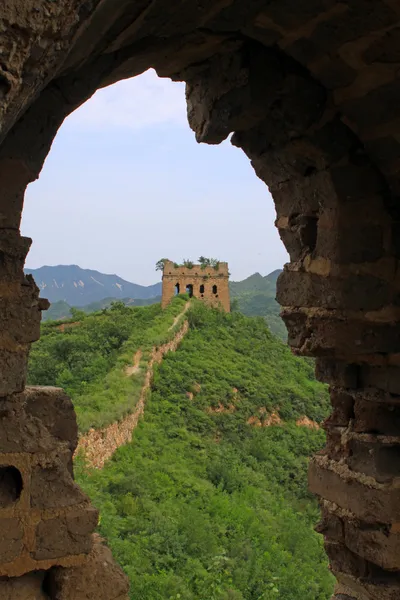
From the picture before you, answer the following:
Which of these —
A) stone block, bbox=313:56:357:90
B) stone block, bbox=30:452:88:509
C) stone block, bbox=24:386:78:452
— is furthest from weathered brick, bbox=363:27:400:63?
stone block, bbox=30:452:88:509

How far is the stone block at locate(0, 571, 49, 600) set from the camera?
8.88ft

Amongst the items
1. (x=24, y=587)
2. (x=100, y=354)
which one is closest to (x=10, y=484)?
(x=24, y=587)

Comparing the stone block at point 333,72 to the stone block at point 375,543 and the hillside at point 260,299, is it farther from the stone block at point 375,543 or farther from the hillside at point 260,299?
the hillside at point 260,299

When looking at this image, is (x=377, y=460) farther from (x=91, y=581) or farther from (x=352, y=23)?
(x=352, y=23)

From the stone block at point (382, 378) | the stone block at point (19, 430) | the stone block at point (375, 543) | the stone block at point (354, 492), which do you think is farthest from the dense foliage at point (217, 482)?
the stone block at point (19, 430)

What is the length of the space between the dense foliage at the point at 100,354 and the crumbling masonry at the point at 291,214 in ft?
30.1

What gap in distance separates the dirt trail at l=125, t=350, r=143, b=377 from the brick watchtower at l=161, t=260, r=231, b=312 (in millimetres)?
8475

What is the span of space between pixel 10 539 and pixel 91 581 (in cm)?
44

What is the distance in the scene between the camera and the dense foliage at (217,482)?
898 cm

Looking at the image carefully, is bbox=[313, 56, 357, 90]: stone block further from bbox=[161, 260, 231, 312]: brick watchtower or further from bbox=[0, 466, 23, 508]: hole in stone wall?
bbox=[161, 260, 231, 312]: brick watchtower

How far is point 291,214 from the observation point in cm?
376

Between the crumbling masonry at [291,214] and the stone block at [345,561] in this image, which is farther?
the stone block at [345,561]

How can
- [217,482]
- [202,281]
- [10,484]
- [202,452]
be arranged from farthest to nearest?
[202,281], [202,452], [217,482], [10,484]

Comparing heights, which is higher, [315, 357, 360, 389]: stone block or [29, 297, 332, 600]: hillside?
[315, 357, 360, 389]: stone block
